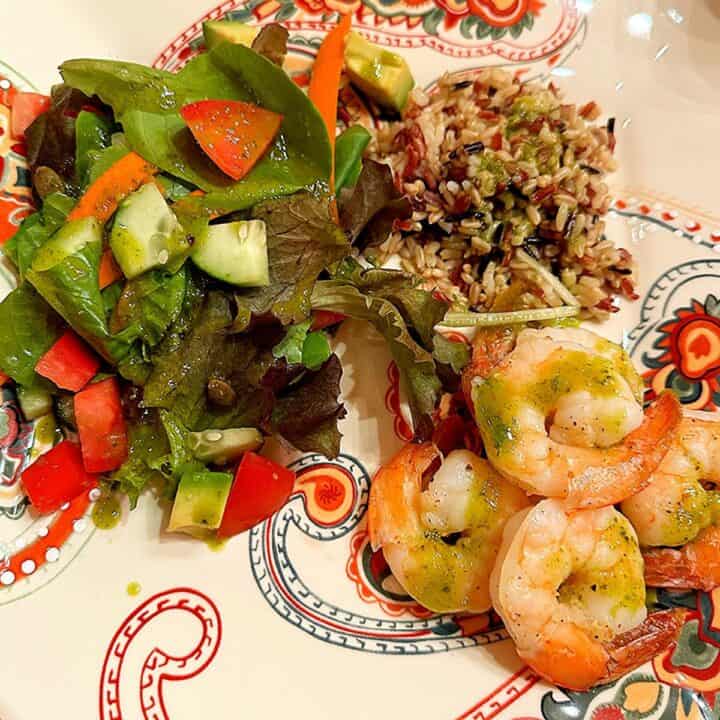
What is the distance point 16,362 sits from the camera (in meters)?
2.25

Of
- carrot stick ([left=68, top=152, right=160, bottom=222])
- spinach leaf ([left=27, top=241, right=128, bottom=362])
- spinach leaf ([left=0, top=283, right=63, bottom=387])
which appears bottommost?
spinach leaf ([left=0, top=283, right=63, bottom=387])

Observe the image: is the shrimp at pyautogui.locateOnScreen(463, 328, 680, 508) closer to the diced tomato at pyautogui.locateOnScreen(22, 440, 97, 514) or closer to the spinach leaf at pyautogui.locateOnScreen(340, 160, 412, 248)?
the spinach leaf at pyautogui.locateOnScreen(340, 160, 412, 248)

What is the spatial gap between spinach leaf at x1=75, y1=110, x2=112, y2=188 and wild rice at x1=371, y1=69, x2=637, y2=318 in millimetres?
914

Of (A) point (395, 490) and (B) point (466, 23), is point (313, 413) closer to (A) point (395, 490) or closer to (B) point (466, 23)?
(A) point (395, 490)

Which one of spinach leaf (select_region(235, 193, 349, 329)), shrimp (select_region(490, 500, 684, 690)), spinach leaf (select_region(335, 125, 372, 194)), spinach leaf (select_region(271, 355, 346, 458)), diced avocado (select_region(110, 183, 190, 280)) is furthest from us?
spinach leaf (select_region(335, 125, 372, 194))

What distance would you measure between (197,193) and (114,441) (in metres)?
0.72

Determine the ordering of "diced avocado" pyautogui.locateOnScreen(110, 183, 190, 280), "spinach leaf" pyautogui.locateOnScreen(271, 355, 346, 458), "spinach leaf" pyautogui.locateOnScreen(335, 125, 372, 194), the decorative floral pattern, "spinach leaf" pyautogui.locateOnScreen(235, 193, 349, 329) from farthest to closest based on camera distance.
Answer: the decorative floral pattern, "spinach leaf" pyautogui.locateOnScreen(335, 125, 372, 194), "spinach leaf" pyautogui.locateOnScreen(271, 355, 346, 458), "spinach leaf" pyautogui.locateOnScreen(235, 193, 349, 329), "diced avocado" pyautogui.locateOnScreen(110, 183, 190, 280)

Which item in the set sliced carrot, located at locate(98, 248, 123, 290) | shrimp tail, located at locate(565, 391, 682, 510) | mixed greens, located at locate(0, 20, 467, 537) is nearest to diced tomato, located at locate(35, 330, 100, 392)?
mixed greens, located at locate(0, 20, 467, 537)

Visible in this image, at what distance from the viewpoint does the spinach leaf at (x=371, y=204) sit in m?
2.41

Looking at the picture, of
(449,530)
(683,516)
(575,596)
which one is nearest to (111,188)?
(449,530)

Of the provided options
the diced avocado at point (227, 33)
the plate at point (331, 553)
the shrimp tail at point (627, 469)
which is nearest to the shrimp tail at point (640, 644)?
the plate at point (331, 553)

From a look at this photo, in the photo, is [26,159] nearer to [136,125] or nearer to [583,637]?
[136,125]

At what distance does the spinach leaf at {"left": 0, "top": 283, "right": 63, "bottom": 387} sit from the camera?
2.24 metres

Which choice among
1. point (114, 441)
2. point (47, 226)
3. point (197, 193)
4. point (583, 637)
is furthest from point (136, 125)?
point (583, 637)
